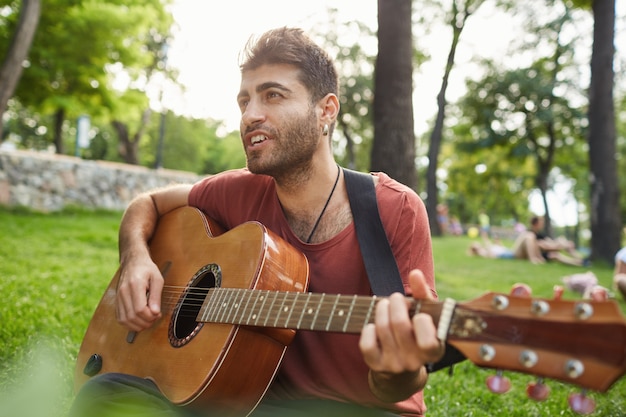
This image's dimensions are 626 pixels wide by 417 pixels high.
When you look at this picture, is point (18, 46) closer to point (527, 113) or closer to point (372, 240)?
point (372, 240)

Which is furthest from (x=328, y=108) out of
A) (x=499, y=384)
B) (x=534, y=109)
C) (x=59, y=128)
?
(x=534, y=109)

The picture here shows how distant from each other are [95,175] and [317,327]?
12739mm

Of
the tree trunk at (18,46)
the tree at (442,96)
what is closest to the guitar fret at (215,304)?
the tree trunk at (18,46)

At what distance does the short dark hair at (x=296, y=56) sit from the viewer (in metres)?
2.52

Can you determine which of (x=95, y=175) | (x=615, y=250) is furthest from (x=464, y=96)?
(x=95, y=175)

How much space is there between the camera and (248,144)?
2.48 meters

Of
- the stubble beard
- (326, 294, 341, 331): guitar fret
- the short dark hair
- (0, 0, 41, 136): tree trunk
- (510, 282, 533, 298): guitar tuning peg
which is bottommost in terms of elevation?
(326, 294, 341, 331): guitar fret

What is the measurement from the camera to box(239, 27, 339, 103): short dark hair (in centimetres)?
252

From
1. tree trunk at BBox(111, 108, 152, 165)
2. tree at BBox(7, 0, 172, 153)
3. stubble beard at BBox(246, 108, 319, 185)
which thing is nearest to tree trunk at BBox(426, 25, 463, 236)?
tree at BBox(7, 0, 172, 153)

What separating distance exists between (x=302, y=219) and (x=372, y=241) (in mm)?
484

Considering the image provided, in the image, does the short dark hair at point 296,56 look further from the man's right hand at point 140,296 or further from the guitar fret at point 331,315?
the guitar fret at point 331,315

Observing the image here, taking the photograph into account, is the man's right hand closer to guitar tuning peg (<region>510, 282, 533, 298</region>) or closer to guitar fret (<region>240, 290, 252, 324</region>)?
guitar fret (<region>240, 290, 252, 324</region>)

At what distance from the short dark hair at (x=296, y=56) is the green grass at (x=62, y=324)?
1.71 meters

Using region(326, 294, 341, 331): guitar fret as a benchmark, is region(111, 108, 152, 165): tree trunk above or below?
below
